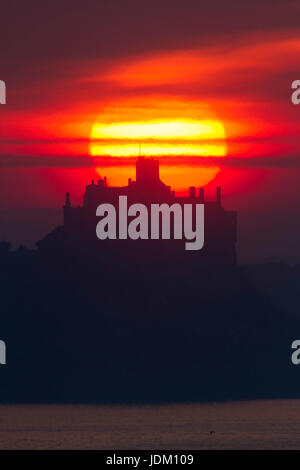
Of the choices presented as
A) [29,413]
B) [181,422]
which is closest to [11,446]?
[181,422]

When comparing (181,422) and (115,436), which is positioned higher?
(181,422)

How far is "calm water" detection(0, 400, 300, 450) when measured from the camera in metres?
125

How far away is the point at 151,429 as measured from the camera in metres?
147

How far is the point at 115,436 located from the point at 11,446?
16.3 m

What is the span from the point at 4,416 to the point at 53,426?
27614 millimetres

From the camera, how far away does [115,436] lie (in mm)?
134500

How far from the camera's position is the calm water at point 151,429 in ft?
412
